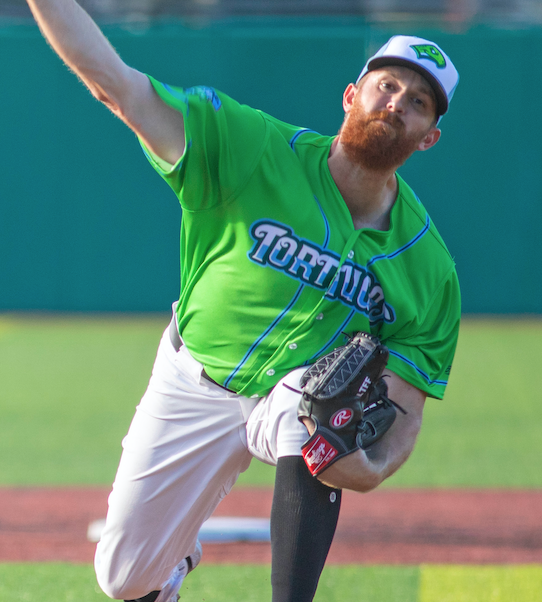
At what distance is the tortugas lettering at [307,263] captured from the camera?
9.55ft

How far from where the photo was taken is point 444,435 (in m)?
6.46

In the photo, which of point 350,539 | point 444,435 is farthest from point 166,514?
point 444,435

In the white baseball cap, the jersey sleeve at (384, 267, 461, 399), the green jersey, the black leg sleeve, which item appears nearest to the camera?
the black leg sleeve

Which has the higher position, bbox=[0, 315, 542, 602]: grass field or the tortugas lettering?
the tortugas lettering

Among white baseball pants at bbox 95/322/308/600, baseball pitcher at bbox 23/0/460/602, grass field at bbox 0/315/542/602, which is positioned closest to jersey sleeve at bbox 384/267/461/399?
baseball pitcher at bbox 23/0/460/602

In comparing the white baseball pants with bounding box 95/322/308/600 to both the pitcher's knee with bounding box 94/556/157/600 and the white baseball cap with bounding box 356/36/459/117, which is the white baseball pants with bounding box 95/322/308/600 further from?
the white baseball cap with bounding box 356/36/459/117

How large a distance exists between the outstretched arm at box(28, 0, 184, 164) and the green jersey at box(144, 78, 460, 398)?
0.13 meters

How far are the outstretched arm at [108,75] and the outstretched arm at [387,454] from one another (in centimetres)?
103

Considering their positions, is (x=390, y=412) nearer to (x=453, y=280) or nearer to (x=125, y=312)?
(x=453, y=280)

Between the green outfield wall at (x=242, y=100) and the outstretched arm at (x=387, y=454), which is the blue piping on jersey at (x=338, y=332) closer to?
the outstretched arm at (x=387, y=454)

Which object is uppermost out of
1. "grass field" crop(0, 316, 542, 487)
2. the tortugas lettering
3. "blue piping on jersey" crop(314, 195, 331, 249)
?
"blue piping on jersey" crop(314, 195, 331, 249)

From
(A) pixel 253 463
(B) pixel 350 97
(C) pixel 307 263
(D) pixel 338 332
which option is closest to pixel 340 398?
(D) pixel 338 332

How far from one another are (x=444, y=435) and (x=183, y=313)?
12.5 feet

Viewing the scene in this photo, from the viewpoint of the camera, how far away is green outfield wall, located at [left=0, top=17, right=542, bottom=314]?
34.9 feet
